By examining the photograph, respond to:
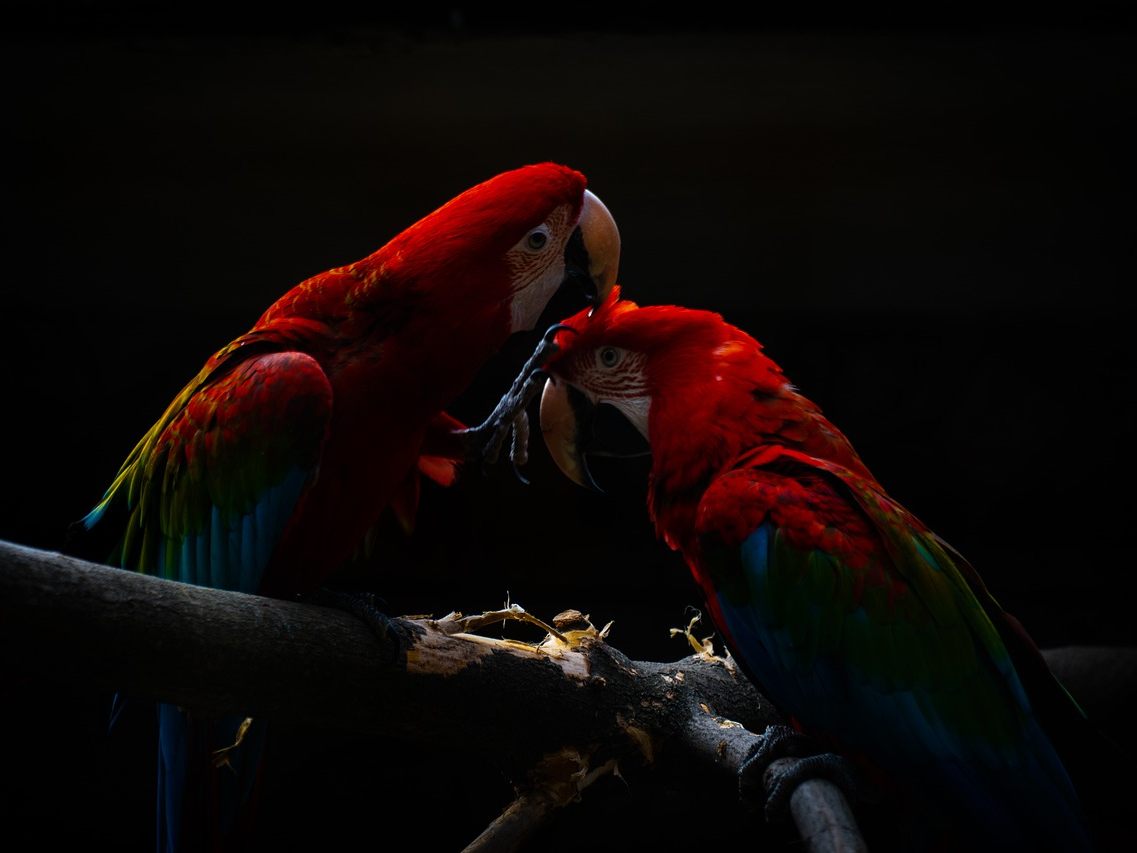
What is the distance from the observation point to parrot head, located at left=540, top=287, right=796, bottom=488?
51.8 inches

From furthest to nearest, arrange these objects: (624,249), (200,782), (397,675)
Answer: (624,249), (200,782), (397,675)

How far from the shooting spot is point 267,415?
1105 mm

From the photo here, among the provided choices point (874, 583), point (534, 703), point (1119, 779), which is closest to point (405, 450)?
point (534, 703)

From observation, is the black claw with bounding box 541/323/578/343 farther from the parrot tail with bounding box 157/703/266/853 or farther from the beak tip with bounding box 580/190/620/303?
the parrot tail with bounding box 157/703/266/853

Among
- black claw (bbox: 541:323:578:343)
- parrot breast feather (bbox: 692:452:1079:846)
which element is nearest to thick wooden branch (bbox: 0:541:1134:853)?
parrot breast feather (bbox: 692:452:1079:846)

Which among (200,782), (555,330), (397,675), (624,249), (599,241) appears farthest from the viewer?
(624,249)

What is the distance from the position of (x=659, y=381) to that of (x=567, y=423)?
172mm

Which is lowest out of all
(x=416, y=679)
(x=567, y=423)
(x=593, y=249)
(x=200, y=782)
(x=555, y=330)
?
(x=200, y=782)

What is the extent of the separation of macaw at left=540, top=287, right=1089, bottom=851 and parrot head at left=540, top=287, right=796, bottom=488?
19 mm

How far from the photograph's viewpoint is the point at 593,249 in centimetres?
133

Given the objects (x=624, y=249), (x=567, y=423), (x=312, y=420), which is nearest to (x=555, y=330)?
(x=567, y=423)

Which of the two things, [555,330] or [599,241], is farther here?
[555,330]

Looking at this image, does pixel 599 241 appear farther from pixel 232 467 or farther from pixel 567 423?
pixel 232 467

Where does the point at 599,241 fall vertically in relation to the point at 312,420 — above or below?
above
